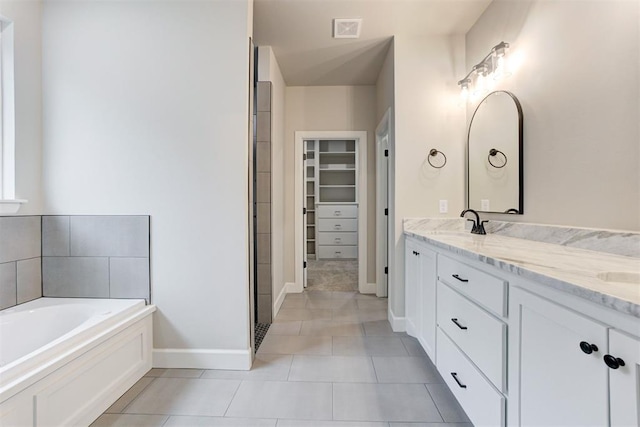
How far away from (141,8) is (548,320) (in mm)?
2738

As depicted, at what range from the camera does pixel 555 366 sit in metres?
0.83

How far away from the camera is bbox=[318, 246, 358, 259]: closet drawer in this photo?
19.0ft

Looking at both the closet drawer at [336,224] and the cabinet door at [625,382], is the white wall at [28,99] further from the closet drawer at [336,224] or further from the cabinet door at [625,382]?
the closet drawer at [336,224]

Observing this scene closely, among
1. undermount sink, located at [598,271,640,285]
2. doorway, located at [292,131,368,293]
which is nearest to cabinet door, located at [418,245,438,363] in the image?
undermount sink, located at [598,271,640,285]

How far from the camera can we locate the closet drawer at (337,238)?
5.77 m

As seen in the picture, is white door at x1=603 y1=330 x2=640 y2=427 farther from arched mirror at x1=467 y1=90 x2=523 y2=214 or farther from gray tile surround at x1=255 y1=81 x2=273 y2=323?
gray tile surround at x1=255 y1=81 x2=273 y2=323

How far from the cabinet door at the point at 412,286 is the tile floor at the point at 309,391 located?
156 millimetres

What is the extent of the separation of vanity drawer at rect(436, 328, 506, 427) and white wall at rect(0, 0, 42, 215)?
9.00 feet

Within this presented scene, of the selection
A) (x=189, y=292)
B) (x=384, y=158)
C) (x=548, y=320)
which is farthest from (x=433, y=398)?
(x=384, y=158)

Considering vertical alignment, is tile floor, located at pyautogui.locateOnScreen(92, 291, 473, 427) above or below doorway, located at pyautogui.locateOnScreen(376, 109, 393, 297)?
below

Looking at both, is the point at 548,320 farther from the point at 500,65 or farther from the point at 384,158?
the point at 384,158

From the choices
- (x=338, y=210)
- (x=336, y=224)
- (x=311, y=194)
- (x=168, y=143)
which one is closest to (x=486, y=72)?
(x=168, y=143)

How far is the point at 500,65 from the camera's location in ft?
6.40

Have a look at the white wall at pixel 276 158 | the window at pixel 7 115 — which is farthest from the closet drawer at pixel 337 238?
the window at pixel 7 115
